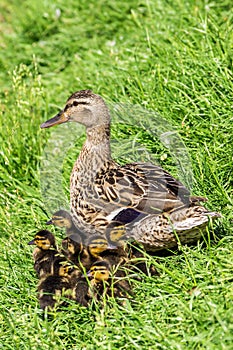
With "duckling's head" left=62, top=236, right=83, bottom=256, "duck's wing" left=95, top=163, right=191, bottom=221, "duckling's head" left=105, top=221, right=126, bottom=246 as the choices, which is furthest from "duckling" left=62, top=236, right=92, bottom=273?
"duck's wing" left=95, top=163, right=191, bottom=221

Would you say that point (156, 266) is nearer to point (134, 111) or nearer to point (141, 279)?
point (141, 279)

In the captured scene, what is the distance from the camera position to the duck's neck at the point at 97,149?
199 inches

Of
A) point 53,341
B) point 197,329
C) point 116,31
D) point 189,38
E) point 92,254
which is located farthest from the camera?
point 116,31

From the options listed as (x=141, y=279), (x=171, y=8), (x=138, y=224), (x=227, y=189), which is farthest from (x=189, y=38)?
(x=141, y=279)

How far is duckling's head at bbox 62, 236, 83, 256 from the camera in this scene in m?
4.65

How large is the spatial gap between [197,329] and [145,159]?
196 centimetres

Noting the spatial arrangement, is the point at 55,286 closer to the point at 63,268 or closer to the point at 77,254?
the point at 63,268

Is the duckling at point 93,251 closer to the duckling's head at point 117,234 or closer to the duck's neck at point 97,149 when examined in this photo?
the duckling's head at point 117,234

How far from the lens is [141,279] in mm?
4371

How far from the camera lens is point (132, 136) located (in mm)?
5652

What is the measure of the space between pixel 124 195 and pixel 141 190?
0.38 feet

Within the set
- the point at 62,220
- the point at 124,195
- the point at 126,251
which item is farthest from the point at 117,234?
the point at 62,220

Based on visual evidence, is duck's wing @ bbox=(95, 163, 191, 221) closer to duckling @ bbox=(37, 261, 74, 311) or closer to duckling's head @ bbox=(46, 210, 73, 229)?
duckling's head @ bbox=(46, 210, 73, 229)

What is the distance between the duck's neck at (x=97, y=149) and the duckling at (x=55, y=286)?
2.58ft
